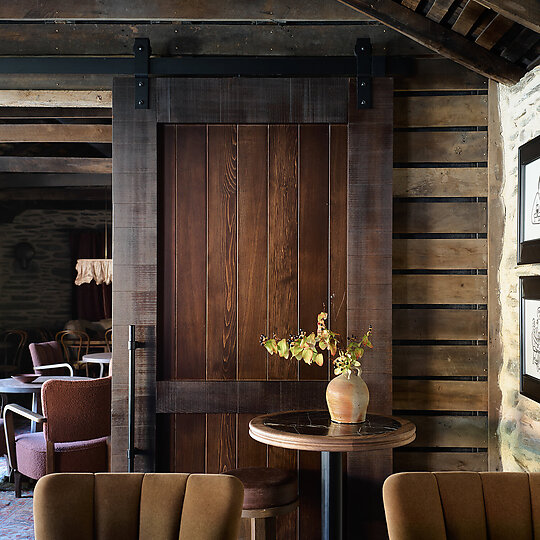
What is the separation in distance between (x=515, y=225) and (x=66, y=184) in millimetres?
6717

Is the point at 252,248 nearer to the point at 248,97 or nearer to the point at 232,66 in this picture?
the point at 248,97

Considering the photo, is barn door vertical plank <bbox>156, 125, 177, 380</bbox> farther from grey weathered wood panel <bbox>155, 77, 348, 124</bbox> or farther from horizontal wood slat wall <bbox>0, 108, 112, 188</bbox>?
horizontal wood slat wall <bbox>0, 108, 112, 188</bbox>

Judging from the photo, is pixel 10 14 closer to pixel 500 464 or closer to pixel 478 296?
pixel 478 296

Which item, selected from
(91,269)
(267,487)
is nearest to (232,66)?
(267,487)

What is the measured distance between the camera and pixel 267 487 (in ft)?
9.52

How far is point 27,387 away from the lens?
5.30 meters

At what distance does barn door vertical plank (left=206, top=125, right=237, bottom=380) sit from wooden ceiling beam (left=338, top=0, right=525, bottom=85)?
927mm

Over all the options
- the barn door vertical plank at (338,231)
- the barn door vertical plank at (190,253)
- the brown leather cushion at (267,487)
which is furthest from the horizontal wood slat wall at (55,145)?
the brown leather cushion at (267,487)

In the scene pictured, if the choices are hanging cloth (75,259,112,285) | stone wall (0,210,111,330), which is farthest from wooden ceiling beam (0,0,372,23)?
stone wall (0,210,111,330)

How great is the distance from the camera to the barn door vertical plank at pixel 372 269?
10.7 ft

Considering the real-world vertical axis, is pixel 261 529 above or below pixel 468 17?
below

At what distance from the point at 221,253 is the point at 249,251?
15 centimetres

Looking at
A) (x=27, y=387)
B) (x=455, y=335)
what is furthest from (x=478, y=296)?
(x=27, y=387)

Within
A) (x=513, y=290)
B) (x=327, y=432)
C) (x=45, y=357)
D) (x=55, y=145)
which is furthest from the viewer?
(x=55, y=145)
